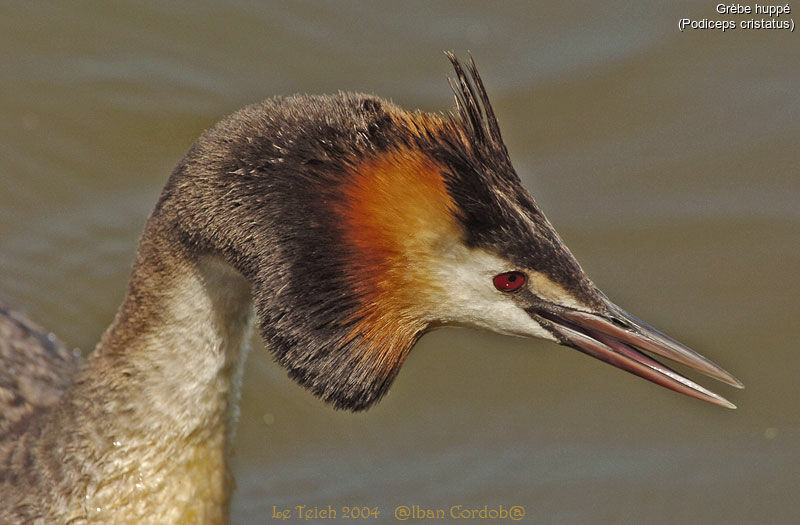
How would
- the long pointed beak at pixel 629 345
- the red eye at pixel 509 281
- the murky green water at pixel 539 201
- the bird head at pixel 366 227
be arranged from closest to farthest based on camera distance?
1. the bird head at pixel 366 227
2. the red eye at pixel 509 281
3. the long pointed beak at pixel 629 345
4. the murky green water at pixel 539 201

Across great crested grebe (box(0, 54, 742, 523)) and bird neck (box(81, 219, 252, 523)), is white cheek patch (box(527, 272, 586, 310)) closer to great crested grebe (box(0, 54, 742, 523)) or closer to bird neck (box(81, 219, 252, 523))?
great crested grebe (box(0, 54, 742, 523))

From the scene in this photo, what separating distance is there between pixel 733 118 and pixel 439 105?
66.5 inches

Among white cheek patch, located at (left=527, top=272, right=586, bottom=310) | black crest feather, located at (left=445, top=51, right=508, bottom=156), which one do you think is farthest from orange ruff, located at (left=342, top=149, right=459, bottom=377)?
white cheek patch, located at (left=527, top=272, right=586, bottom=310)

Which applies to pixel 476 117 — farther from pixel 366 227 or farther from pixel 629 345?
pixel 629 345

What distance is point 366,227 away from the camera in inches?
160

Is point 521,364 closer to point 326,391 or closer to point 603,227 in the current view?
point 603,227

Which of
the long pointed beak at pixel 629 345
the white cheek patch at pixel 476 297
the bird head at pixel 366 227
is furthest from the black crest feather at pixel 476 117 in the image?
the long pointed beak at pixel 629 345

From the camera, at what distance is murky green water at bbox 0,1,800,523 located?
6.25 metres

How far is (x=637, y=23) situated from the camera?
8.14 meters

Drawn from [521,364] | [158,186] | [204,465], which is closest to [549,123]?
[521,364]

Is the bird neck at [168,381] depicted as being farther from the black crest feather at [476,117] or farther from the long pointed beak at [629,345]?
the long pointed beak at [629,345]

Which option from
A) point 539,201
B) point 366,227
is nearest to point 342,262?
point 366,227

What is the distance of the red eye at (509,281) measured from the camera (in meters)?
4.18

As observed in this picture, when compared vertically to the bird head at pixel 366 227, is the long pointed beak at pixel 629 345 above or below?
Result: below
